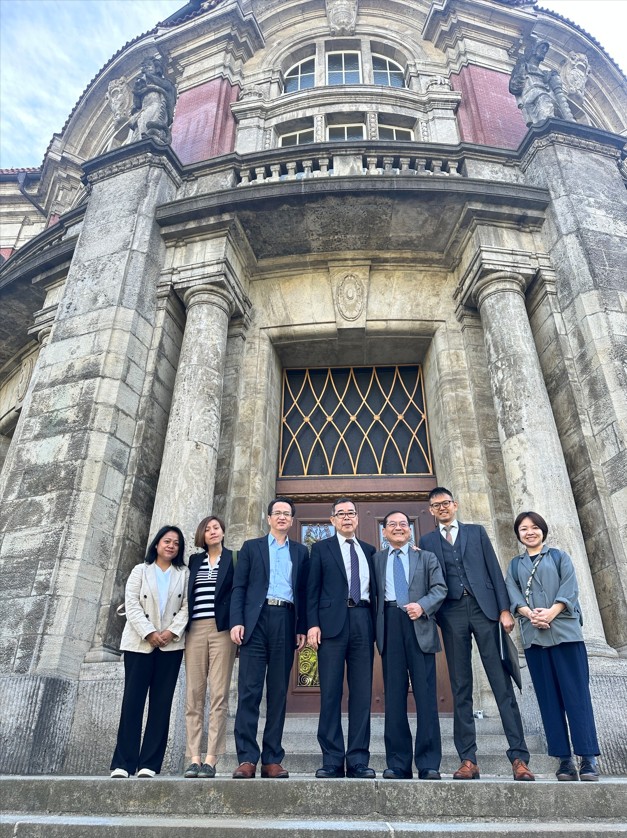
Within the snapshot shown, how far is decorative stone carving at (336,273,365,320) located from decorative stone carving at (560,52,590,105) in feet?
28.2

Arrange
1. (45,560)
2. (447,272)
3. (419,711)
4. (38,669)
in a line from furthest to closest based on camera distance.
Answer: (447,272) → (45,560) → (38,669) → (419,711)

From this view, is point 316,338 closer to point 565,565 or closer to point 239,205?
point 239,205

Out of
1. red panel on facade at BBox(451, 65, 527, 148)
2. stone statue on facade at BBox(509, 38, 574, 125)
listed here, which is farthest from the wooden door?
red panel on facade at BBox(451, 65, 527, 148)

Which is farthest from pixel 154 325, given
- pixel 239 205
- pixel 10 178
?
pixel 10 178

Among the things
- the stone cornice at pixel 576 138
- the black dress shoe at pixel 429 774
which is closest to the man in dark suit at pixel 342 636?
the black dress shoe at pixel 429 774

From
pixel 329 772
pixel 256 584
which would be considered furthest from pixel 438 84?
pixel 329 772

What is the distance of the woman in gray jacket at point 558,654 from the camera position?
3.89 meters

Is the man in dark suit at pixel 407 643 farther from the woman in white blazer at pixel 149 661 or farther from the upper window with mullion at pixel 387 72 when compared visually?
the upper window with mullion at pixel 387 72

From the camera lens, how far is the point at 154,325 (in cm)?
805

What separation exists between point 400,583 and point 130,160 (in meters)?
7.85

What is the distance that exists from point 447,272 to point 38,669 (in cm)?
752

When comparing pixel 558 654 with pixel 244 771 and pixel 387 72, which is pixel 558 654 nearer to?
pixel 244 771

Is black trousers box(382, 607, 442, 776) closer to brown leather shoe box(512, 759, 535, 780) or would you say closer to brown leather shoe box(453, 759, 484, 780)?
brown leather shoe box(453, 759, 484, 780)

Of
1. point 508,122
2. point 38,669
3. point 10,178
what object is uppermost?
point 10,178
